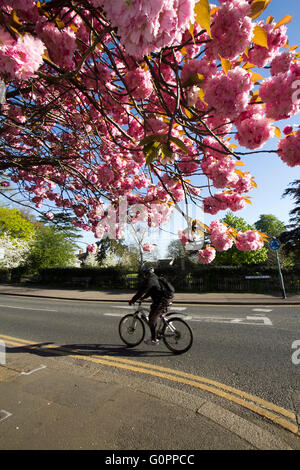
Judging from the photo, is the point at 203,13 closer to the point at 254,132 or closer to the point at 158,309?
the point at 254,132

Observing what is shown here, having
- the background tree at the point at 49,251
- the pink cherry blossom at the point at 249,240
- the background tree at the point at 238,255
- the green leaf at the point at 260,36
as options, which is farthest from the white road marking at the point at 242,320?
the background tree at the point at 49,251

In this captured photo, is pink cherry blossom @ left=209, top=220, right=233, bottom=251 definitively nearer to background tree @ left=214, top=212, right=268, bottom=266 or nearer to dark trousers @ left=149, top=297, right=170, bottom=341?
dark trousers @ left=149, top=297, right=170, bottom=341

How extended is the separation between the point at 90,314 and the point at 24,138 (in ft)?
21.8

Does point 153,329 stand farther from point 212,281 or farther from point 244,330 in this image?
point 212,281

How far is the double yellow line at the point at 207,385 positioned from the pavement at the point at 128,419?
0.07ft

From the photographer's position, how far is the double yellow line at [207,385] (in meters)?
2.63

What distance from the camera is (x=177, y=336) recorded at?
4801 millimetres

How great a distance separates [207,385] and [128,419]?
1.44m

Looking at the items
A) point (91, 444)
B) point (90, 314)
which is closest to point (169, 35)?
point (91, 444)

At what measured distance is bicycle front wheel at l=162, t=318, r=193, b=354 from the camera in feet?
15.4

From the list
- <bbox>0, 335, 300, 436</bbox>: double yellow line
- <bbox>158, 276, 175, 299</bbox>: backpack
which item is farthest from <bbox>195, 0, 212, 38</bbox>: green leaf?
<bbox>158, 276, 175, 299</bbox>: backpack

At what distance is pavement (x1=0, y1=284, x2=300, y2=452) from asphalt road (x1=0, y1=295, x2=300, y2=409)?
57cm

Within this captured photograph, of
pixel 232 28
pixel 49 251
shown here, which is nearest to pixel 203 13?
pixel 232 28

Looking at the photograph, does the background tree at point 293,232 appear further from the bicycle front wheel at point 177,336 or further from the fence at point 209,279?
the bicycle front wheel at point 177,336
